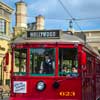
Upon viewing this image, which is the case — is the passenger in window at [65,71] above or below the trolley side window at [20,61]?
below

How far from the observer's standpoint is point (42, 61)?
15.3m

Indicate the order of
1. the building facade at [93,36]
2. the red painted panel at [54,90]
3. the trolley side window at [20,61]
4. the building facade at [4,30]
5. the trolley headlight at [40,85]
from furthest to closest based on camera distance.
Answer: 1. the building facade at [93,36]
2. the building facade at [4,30]
3. the trolley side window at [20,61]
4. the trolley headlight at [40,85]
5. the red painted panel at [54,90]

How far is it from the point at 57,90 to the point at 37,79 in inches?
28.2

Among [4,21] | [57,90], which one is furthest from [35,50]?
[4,21]

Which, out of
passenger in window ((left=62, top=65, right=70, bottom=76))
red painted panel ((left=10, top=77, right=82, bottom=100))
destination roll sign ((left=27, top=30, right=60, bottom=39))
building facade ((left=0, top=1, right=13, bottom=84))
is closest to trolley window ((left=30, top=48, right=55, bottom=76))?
red painted panel ((left=10, top=77, right=82, bottom=100))

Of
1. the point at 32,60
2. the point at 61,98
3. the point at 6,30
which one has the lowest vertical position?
the point at 61,98

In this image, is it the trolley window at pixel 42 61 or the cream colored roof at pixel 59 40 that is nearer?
the trolley window at pixel 42 61

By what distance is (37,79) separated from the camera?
15.4 m

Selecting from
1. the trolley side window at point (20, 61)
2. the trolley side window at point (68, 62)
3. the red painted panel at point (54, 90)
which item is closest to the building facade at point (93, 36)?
the trolley side window at point (20, 61)

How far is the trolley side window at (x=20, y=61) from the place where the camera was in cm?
1556

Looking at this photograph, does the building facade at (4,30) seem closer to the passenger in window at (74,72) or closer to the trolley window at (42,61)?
the trolley window at (42,61)

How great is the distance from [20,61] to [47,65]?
100 cm

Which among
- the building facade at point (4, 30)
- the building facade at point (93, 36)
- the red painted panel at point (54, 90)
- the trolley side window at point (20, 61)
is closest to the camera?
the red painted panel at point (54, 90)

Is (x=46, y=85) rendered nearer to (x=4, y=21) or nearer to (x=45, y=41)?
(x=45, y=41)
